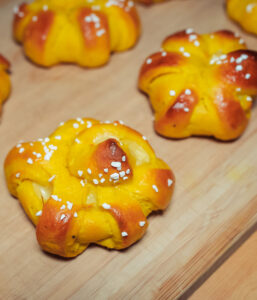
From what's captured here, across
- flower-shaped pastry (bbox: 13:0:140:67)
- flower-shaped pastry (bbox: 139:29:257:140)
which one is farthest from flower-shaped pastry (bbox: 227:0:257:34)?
flower-shaped pastry (bbox: 13:0:140:67)

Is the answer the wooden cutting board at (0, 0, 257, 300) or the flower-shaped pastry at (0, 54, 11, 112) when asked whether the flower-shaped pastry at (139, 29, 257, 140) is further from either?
the flower-shaped pastry at (0, 54, 11, 112)

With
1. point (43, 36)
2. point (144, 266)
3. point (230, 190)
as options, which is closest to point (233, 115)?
point (230, 190)

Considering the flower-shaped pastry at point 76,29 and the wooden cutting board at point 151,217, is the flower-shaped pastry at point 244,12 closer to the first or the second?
the wooden cutting board at point 151,217

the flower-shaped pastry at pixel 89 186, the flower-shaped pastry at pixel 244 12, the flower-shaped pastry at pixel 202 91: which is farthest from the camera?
the flower-shaped pastry at pixel 244 12

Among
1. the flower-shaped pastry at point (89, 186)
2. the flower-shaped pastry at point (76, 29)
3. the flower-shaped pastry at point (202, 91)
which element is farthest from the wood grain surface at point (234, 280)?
the flower-shaped pastry at point (76, 29)

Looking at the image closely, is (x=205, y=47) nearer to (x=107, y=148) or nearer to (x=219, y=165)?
(x=219, y=165)

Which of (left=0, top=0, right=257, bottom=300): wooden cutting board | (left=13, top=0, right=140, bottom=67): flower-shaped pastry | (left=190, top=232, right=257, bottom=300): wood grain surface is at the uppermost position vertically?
(left=13, top=0, right=140, bottom=67): flower-shaped pastry

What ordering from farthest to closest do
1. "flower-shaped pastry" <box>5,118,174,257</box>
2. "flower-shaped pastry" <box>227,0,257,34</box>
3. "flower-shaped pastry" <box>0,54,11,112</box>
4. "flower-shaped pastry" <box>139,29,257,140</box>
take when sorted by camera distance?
"flower-shaped pastry" <box>227,0,257,34</box> < "flower-shaped pastry" <box>0,54,11,112</box> < "flower-shaped pastry" <box>139,29,257,140</box> < "flower-shaped pastry" <box>5,118,174,257</box>
